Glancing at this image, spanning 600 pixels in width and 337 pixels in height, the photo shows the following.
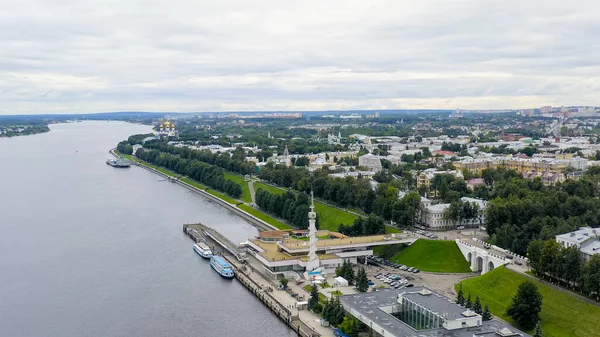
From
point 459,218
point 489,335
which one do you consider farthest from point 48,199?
point 489,335

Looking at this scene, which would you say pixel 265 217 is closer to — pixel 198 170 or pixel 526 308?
pixel 198 170

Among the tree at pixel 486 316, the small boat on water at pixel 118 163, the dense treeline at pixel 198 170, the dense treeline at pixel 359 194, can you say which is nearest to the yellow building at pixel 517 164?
the dense treeline at pixel 359 194

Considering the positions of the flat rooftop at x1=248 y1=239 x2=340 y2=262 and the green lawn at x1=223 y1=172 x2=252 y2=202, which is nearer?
the flat rooftop at x1=248 y1=239 x2=340 y2=262

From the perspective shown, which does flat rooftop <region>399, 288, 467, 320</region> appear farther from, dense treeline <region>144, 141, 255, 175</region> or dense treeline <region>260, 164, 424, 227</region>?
dense treeline <region>144, 141, 255, 175</region>

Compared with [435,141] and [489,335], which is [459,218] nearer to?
[489,335]

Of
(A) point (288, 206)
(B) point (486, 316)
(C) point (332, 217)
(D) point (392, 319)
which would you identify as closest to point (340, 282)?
(D) point (392, 319)

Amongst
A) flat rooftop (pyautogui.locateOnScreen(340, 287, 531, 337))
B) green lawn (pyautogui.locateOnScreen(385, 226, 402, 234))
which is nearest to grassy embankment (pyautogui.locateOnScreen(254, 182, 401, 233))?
green lawn (pyautogui.locateOnScreen(385, 226, 402, 234))
